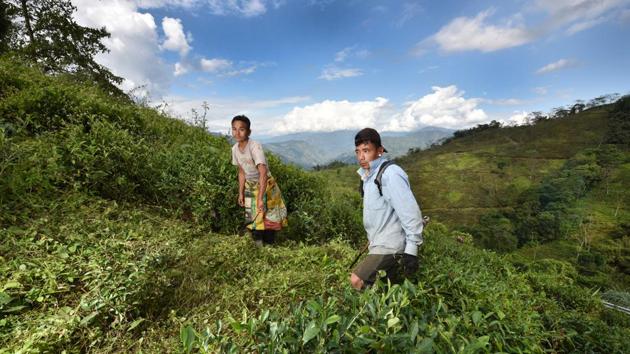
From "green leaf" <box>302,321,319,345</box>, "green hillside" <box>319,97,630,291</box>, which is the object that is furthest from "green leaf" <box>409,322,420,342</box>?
"green hillside" <box>319,97,630,291</box>

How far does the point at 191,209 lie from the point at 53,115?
11.6 ft

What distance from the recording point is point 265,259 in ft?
15.7

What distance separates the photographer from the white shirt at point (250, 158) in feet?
18.2

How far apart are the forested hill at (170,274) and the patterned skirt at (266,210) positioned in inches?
26.3

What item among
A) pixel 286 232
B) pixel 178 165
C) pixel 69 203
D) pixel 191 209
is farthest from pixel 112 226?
pixel 286 232

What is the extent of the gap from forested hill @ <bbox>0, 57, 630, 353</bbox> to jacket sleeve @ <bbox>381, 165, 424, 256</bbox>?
0.42 m

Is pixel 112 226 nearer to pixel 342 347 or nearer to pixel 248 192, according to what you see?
pixel 248 192

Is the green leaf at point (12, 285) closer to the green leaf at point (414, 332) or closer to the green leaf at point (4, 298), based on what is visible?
the green leaf at point (4, 298)

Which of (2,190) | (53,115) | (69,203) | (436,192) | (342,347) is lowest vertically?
(436,192)

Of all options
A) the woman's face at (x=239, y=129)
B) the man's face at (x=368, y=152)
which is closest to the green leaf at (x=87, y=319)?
the man's face at (x=368, y=152)

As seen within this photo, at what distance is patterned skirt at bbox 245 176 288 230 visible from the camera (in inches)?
228

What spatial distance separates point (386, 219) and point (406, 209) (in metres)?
0.32

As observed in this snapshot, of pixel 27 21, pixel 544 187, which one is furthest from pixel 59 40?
pixel 544 187

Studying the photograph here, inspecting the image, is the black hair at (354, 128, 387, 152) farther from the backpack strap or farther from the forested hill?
the forested hill
